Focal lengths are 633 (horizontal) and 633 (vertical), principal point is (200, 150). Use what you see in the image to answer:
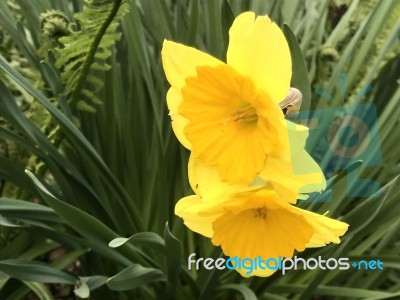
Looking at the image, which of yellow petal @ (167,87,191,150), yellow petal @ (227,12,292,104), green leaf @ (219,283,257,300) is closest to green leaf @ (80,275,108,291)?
green leaf @ (219,283,257,300)

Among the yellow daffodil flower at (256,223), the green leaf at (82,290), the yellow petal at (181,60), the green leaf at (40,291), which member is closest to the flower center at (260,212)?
the yellow daffodil flower at (256,223)

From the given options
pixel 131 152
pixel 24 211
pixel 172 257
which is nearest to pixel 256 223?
pixel 172 257

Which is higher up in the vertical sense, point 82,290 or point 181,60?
point 181,60

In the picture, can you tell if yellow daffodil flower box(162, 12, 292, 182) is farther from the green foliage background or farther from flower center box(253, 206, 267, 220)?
the green foliage background

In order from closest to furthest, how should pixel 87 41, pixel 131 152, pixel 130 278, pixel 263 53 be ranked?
pixel 263 53 → pixel 130 278 → pixel 87 41 → pixel 131 152

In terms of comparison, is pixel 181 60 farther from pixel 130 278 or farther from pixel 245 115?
pixel 130 278

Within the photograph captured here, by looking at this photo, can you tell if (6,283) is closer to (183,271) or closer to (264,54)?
(183,271)

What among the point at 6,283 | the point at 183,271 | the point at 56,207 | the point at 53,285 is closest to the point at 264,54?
the point at 56,207
